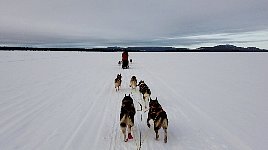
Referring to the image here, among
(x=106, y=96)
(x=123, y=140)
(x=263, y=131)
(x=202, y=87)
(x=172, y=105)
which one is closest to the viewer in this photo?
(x=123, y=140)

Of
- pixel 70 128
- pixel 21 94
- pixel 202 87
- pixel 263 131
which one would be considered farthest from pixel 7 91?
pixel 263 131

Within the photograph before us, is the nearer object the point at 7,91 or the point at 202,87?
the point at 7,91

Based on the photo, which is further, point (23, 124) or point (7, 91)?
point (7, 91)

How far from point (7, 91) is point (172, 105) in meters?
6.47

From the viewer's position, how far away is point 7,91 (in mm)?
10273

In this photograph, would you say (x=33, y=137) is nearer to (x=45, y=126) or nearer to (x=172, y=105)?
(x=45, y=126)

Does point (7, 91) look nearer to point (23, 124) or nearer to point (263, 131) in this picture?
point (23, 124)

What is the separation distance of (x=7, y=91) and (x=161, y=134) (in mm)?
7282

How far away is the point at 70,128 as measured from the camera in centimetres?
595

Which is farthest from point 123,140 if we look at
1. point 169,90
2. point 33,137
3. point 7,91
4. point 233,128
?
point 7,91

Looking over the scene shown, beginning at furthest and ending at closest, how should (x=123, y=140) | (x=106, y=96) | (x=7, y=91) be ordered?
(x=7, y=91)
(x=106, y=96)
(x=123, y=140)

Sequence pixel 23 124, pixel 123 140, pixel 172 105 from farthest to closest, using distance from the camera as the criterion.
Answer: pixel 172 105 < pixel 23 124 < pixel 123 140

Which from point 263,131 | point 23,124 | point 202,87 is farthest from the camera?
point 202,87

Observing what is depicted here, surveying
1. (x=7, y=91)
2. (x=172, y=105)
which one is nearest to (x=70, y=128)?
(x=172, y=105)
